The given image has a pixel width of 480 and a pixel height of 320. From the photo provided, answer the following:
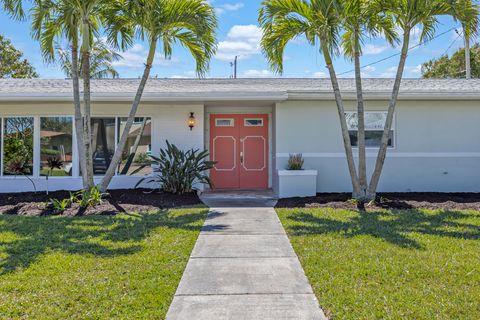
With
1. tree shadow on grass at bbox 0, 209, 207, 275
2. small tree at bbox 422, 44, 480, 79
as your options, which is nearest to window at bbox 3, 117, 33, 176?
tree shadow on grass at bbox 0, 209, 207, 275

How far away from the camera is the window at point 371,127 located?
405 inches

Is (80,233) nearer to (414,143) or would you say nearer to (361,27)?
(361,27)

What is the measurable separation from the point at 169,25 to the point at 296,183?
4.89 metres

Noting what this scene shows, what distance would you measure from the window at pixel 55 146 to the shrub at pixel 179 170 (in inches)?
102

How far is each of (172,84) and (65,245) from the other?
25.2ft

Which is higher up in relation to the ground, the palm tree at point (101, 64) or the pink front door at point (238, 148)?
the palm tree at point (101, 64)

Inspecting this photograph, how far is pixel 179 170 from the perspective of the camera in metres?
9.60

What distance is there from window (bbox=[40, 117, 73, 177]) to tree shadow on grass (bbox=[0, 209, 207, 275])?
12.0ft

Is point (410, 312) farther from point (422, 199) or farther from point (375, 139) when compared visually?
point (375, 139)

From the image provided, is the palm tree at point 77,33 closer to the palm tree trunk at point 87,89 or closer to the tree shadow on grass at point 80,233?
the palm tree trunk at point 87,89

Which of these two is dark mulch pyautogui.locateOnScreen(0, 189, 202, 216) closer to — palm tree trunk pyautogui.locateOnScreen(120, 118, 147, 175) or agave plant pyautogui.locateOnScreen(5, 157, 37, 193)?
palm tree trunk pyautogui.locateOnScreen(120, 118, 147, 175)

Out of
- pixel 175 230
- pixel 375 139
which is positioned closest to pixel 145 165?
pixel 175 230

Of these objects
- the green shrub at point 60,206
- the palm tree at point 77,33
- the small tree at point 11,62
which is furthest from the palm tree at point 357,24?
the small tree at point 11,62

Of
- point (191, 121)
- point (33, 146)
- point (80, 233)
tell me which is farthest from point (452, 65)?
point (80, 233)
